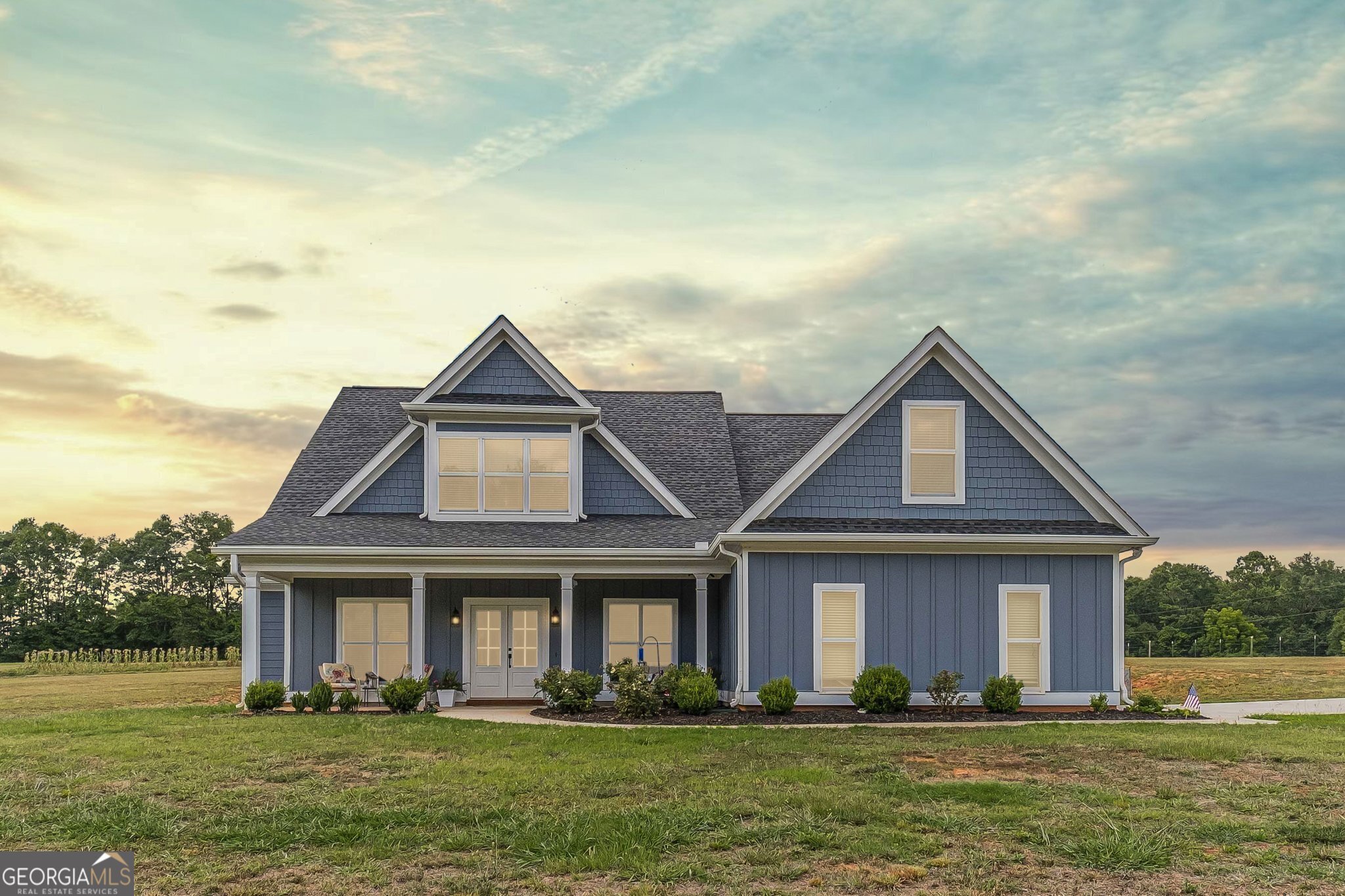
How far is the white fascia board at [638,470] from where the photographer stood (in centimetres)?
2264

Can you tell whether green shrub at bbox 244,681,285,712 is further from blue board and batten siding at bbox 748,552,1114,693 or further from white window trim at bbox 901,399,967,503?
white window trim at bbox 901,399,967,503

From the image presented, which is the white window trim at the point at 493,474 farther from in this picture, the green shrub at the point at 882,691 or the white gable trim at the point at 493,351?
the green shrub at the point at 882,691

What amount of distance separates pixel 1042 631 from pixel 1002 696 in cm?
169

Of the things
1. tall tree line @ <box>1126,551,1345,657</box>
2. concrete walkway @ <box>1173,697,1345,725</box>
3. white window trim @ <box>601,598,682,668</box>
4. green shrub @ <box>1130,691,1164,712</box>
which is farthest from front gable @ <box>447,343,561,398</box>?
tall tree line @ <box>1126,551,1345,657</box>

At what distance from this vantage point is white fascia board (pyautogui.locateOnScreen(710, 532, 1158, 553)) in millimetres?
18281

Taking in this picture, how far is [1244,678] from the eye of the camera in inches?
1211

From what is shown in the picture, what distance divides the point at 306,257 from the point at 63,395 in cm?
949

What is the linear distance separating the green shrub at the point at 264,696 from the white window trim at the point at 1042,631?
12463mm

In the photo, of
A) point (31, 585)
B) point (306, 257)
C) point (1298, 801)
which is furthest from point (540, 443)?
point (31, 585)

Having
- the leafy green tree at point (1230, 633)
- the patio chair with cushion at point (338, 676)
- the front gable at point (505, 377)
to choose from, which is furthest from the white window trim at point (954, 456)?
the leafy green tree at point (1230, 633)

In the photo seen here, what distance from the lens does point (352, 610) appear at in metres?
21.6

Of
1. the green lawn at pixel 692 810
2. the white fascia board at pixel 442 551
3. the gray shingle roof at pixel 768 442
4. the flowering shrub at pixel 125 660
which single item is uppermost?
the gray shingle roof at pixel 768 442

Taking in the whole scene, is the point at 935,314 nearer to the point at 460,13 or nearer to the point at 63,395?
the point at 460,13

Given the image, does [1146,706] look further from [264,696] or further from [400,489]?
[264,696]
